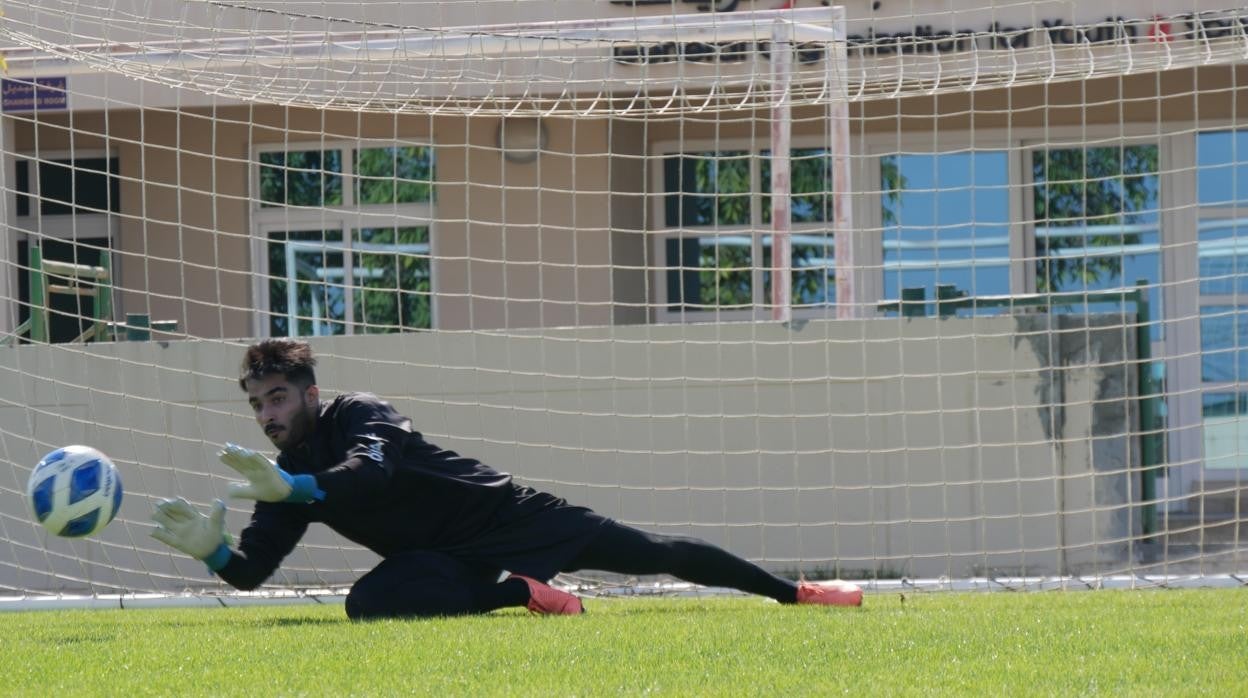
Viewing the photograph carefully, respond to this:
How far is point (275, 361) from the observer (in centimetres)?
561

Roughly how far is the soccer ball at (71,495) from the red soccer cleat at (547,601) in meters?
1.41

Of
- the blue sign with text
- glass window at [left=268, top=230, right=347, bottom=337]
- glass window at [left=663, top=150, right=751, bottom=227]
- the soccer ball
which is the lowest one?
the soccer ball

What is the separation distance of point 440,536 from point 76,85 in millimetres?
7513

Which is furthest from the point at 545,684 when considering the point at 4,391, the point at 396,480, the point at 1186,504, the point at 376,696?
the point at 1186,504

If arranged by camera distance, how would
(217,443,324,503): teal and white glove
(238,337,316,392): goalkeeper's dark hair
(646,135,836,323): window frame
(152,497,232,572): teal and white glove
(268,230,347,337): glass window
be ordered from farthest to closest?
1. (646,135,836,323): window frame
2. (268,230,347,337): glass window
3. (238,337,316,392): goalkeeper's dark hair
4. (152,497,232,572): teal and white glove
5. (217,443,324,503): teal and white glove

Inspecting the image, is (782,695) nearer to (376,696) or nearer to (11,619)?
(376,696)

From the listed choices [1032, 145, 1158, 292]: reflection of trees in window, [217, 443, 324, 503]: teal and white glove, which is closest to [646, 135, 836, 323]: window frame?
[1032, 145, 1158, 292]: reflection of trees in window

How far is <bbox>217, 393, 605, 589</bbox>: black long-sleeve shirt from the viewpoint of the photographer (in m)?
5.75

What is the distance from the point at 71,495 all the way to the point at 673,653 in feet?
6.96

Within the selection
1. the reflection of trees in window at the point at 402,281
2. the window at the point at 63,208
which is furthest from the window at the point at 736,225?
the window at the point at 63,208

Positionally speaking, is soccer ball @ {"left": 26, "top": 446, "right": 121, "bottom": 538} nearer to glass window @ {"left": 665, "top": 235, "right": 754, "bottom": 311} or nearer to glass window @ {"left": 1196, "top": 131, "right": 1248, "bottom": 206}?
glass window @ {"left": 665, "top": 235, "right": 754, "bottom": 311}

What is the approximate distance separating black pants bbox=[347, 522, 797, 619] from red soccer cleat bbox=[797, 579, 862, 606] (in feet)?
0.16

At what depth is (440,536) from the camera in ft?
19.9

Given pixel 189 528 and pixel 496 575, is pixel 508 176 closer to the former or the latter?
pixel 496 575
